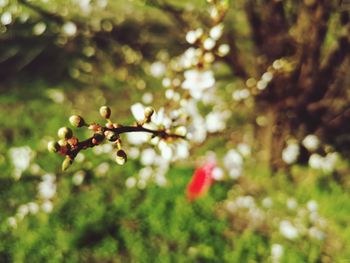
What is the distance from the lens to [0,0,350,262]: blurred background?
273 cm

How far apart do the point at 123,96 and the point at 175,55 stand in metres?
0.80

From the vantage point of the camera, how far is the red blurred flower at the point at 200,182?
3125 millimetres

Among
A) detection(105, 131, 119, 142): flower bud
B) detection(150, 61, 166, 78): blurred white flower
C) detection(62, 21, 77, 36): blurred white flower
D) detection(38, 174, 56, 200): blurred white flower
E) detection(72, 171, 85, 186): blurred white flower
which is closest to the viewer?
detection(105, 131, 119, 142): flower bud

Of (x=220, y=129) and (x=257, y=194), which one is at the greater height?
(x=220, y=129)

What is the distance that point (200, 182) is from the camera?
10.5ft

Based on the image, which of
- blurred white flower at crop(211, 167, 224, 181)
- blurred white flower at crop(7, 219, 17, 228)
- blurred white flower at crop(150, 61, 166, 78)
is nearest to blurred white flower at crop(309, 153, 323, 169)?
blurred white flower at crop(211, 167, 224, 181)

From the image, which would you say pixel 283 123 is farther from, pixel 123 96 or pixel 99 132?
pixel 99 132

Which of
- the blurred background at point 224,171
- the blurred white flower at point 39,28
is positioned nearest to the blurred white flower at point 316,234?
the blurred background at point 224,171

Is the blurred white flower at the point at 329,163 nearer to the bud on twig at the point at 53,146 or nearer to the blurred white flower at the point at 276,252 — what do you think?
the blurred white flower at the point at 276,252

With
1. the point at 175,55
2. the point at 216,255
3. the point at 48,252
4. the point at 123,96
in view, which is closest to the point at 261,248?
the point at 216,255

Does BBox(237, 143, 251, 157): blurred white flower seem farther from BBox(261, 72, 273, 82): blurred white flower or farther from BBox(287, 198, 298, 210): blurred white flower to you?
BBox(261, 72, 273, 82): blurred white flower

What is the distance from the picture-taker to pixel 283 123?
3.09 meters

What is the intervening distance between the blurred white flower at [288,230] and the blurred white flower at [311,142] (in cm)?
64

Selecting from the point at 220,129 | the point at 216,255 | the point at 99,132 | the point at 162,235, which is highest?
the point at 220,129
